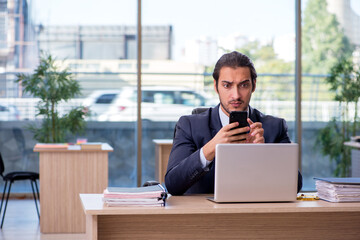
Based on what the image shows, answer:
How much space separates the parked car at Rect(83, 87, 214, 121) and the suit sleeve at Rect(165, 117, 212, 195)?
4402 millimetres

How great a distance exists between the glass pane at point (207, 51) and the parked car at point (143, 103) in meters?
0.01

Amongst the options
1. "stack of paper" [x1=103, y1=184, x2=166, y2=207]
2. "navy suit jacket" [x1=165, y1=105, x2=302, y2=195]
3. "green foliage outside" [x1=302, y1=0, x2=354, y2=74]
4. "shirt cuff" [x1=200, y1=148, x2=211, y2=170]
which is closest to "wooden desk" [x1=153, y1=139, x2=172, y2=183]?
"green foliage outside" [x1=302, y1=0, x2=354, y2=74]

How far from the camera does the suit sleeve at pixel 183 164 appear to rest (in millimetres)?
2529

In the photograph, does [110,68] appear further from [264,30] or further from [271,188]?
[271,188]

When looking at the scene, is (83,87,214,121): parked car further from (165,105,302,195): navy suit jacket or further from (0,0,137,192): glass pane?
(165,105,302,195): navy suit jacket

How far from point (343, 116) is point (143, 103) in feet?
8.77

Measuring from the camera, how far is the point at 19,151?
7.20 m

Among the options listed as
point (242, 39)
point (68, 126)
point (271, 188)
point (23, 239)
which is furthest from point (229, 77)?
point (242, 39)

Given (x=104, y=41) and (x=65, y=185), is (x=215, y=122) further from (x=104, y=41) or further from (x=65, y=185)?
(x=104, y=41)

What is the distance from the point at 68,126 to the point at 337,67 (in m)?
3.58

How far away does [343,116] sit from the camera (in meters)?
7.43

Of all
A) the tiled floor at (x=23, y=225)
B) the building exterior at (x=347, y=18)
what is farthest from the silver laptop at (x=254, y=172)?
the building exterior at (x=347, y=18)

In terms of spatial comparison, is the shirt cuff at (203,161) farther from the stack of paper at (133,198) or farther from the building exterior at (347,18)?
the building exterior at (347,18)

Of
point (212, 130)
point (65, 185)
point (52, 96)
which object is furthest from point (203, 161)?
point (52, 96)
